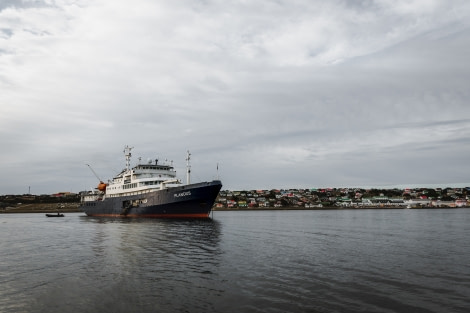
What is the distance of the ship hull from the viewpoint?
199ft

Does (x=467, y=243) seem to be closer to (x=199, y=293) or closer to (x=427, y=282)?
(x=427, y=282)

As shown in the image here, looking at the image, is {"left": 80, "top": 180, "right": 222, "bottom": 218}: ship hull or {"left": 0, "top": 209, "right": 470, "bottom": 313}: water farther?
{"left": 80, "top": 180, "right": 222, "bottom": 218}: ship hull

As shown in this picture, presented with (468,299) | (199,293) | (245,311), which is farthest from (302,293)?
(468,299)

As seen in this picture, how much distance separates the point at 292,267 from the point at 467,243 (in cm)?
2106

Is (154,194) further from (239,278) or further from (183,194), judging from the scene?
(239,278)

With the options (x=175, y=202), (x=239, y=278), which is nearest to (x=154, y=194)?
(x=175, y=202)

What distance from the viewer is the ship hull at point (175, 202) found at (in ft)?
199

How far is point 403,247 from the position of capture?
29.0 metres

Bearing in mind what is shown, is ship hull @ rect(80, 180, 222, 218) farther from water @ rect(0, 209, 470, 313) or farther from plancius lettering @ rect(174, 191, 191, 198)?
water @ rect(0, 209, 470, 313)

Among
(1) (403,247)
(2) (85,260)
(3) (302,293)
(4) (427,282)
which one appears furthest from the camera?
(1) (403,247)

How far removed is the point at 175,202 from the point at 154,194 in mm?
6451

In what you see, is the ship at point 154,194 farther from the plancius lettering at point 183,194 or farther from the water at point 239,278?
the water at point 239,278

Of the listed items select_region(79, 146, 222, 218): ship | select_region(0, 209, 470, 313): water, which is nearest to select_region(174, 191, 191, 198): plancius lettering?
select_region(79, 146, 222, 218): ship

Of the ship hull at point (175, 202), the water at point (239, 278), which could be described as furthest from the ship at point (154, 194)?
the water at point (239, 278)
